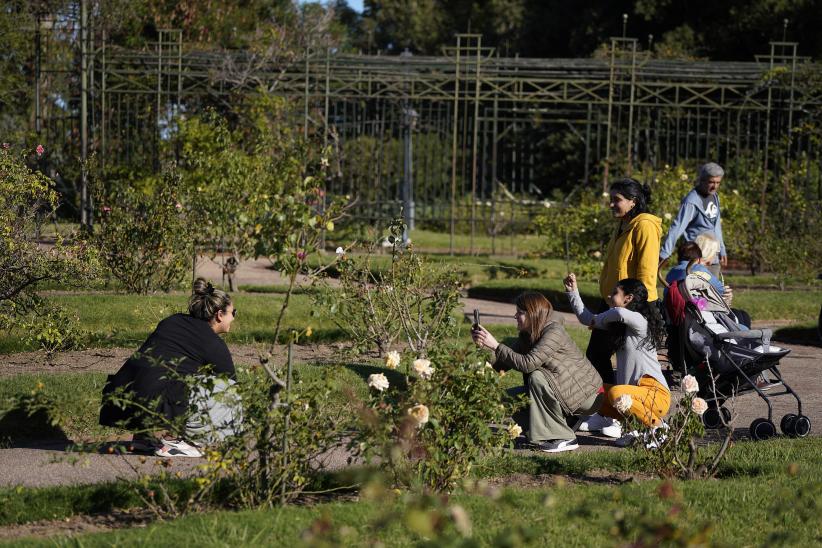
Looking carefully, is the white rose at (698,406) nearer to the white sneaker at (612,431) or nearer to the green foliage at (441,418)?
the green foliage at (441,418)

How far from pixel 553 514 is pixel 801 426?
110 inches

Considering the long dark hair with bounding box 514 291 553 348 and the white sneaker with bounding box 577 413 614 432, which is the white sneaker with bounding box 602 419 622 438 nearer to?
the white sneaker with bounding box 577 413 614 432

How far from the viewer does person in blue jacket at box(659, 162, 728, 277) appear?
8922mm

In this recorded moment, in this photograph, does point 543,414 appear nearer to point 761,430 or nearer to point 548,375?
point 548,375

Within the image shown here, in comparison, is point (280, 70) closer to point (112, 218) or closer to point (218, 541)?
point (112, 218)

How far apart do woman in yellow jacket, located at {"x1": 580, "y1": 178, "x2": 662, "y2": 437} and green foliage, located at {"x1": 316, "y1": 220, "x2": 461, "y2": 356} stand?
1.13 m

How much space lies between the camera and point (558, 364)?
667cm

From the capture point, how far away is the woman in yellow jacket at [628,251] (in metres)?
7.36

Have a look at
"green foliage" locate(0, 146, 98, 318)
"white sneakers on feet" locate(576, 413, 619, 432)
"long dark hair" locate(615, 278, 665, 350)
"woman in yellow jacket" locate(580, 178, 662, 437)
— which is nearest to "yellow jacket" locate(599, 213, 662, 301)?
"woman in yellow jacket" locate(580, 178, 662, 437)

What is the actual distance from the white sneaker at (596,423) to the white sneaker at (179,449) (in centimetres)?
243

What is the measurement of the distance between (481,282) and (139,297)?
16.5ft

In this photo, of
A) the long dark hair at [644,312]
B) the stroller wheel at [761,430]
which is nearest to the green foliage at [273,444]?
the long dark hair at [644,312]

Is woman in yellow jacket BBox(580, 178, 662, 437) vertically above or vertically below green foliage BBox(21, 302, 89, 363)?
above

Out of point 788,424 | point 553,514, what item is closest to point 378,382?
point 553,514
